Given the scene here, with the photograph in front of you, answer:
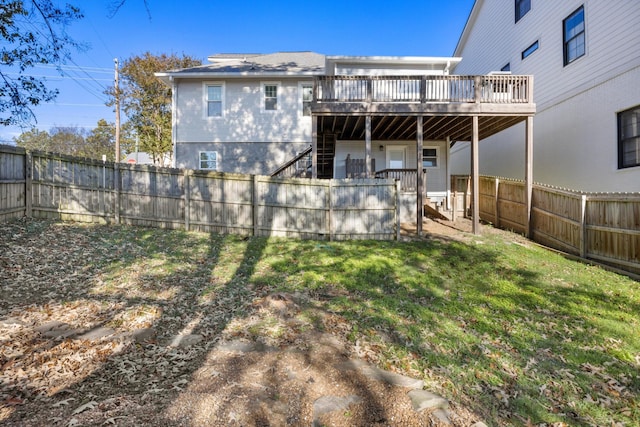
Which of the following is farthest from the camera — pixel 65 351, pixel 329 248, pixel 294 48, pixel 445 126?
pixel 294 48

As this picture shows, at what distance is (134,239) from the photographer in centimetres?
792

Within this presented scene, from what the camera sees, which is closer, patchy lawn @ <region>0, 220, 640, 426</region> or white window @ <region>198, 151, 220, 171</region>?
patchy lawn @ <region>0, 220, 640, 426</region>

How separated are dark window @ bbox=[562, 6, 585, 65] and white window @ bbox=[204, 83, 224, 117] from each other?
1336 centimetres

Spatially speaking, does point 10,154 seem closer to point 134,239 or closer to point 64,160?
point 64,160

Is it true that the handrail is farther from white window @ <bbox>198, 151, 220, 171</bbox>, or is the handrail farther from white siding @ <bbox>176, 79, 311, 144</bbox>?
white window @ <bbox>198, 151, 220, 171</bbox>

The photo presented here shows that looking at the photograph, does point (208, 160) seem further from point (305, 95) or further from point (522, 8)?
point (522, 8)

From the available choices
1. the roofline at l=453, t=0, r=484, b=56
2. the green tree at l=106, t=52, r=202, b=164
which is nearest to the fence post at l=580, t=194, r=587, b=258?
the roofline at l=453, t=0, r=484, b=56

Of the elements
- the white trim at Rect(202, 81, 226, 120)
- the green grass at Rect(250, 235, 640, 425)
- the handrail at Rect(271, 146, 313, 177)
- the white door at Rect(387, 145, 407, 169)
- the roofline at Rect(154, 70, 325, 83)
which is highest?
the roofline at Rect(154, 70, 325, 83)

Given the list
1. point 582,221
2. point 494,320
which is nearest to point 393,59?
point 582,221

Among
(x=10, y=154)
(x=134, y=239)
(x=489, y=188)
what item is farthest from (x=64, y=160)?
(x=489, y=188)

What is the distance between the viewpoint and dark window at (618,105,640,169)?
9.02 metres

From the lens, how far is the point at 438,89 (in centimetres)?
1067

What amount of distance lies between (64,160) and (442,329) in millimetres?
9540

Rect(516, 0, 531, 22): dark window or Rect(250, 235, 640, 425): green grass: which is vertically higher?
Rect(516, 0, 531, 22): dark window
